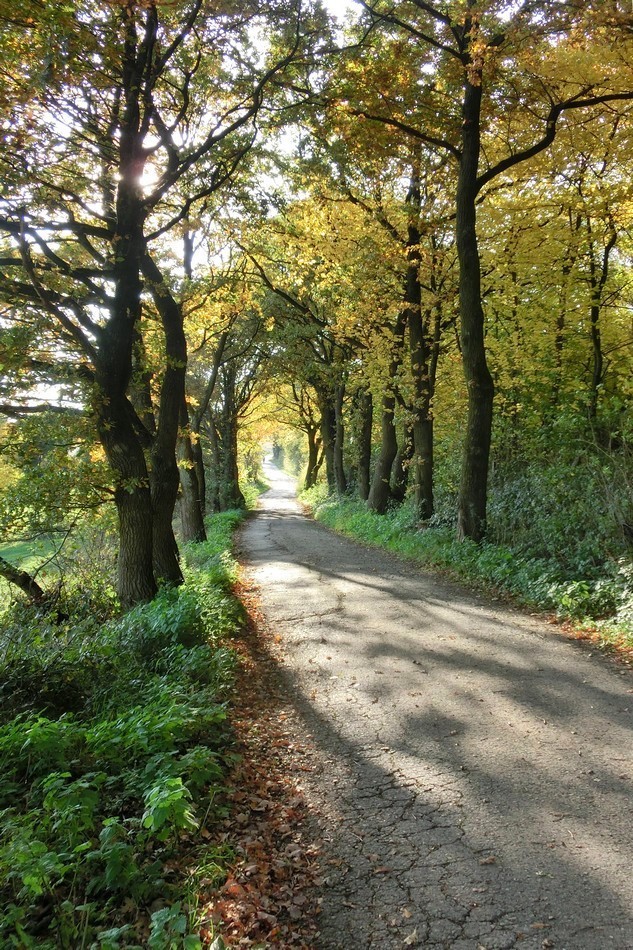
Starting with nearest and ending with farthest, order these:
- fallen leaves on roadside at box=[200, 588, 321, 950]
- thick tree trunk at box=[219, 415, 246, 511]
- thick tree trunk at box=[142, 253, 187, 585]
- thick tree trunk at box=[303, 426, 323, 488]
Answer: fallen leaves on roadside at box=[200, 588, 321, 950]
thick tree trunk at box=[142, 253, 187, 585]
thick tree trunk at box=[219, 415, 246, 511]
thick tree trunk at box=[303, 426, 323, 488]

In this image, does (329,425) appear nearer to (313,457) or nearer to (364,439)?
(364,439)

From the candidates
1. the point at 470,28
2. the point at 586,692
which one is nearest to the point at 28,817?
the point at 586,692

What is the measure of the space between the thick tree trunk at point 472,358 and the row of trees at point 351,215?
4 centimetres

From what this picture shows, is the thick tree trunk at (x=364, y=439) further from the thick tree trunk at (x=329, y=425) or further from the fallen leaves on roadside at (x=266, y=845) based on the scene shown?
the fallen leaves on roadside at (x=266, y=845)

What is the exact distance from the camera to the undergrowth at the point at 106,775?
8.36ft

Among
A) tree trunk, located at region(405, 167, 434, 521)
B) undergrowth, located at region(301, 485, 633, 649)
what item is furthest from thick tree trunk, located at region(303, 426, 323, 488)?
undergrowth, located at region(301, 485, 633, 649)

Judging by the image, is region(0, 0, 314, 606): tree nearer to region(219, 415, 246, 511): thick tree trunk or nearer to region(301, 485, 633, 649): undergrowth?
region(301, 485, 633, 649): undergrowth

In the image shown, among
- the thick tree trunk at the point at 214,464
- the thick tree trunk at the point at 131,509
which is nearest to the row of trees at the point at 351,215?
the thick tree trunk at the point at 131,509

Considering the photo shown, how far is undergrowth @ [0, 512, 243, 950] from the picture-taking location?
8.36 feet

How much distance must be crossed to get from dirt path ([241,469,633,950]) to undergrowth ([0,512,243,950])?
2.97 ft

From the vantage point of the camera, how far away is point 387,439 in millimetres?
18781

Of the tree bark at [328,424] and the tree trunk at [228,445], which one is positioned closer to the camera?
the tree trunk at [228,445]

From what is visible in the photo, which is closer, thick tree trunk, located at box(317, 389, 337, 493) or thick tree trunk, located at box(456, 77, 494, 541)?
thick tree trunk, located at box(456, 77, 494, 541)

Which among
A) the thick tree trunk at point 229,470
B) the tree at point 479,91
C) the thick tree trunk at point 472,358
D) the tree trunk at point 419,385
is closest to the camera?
the tree at point 479,91
